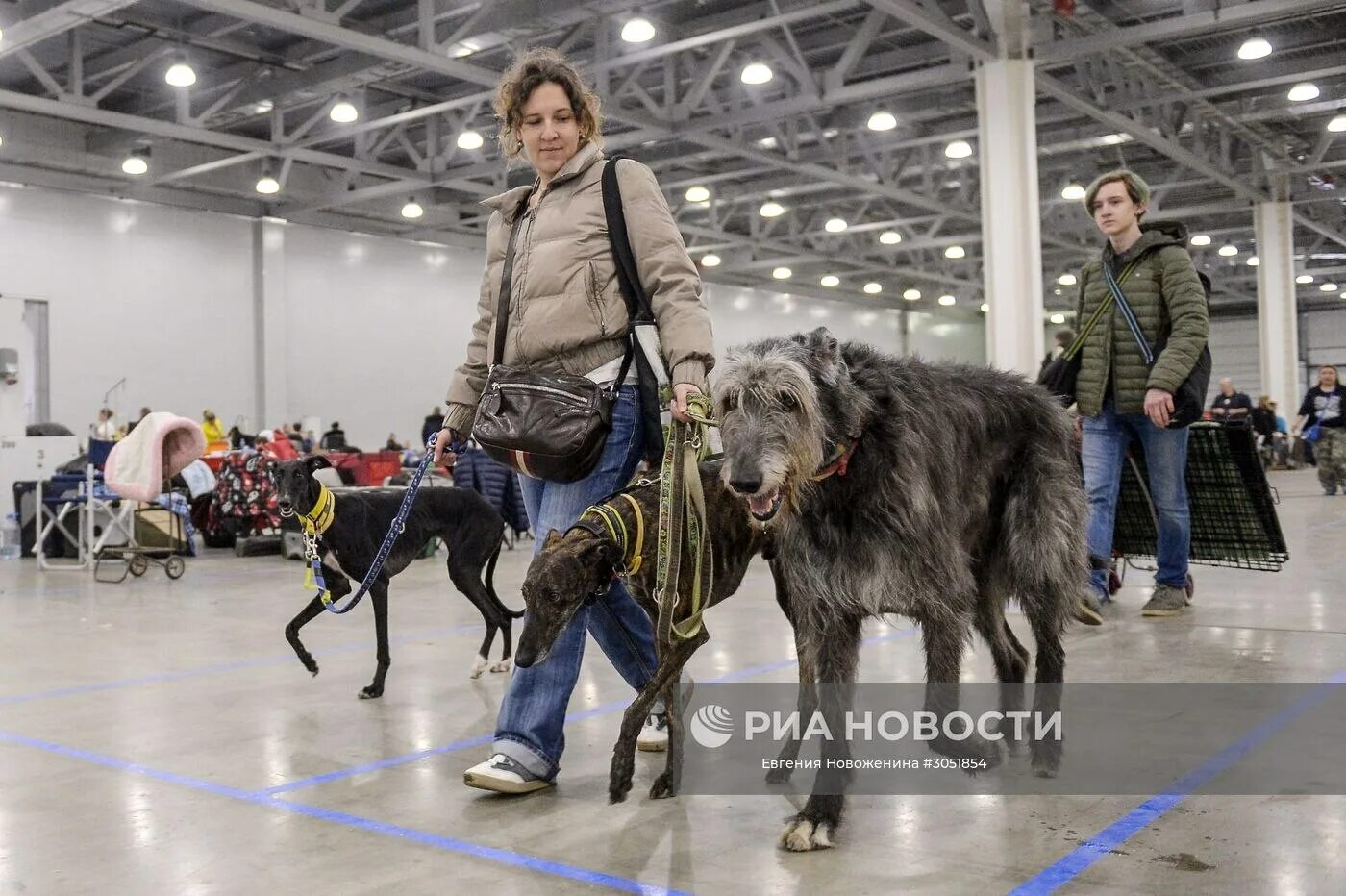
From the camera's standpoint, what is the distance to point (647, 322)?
288 cm

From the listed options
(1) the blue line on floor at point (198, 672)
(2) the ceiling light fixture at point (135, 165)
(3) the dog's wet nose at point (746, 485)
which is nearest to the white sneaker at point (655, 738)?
(3) the dog's wet nose at point (746, 485)

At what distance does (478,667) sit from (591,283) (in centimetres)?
231

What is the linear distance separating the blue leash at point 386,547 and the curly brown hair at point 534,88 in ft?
2.76

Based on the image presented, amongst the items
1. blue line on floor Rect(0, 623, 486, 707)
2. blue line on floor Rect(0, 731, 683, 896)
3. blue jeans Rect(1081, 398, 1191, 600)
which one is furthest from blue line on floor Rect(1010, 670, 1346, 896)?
blue line on floor Rect(0, 623, 486, 707)

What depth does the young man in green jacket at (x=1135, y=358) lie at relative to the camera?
480 centimetres

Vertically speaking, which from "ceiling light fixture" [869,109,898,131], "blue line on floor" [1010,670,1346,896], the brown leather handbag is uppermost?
"ceiling light fixture" [869,109,898,131]

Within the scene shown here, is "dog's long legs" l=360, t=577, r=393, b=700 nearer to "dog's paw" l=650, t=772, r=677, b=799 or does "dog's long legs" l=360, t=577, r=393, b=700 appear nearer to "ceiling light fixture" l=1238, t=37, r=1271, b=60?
"dog's paw" l=650, t=772, r=677, b=799

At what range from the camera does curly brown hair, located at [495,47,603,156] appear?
9.57ft

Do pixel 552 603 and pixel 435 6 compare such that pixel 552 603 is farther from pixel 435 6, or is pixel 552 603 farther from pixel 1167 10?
pixel 1167 10

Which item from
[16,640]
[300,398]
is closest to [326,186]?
[300,398]

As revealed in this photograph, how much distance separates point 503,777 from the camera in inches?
114

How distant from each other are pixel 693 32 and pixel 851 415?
38.1ft

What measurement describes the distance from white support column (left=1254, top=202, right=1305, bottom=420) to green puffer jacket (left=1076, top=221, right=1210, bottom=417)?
17.9 metres

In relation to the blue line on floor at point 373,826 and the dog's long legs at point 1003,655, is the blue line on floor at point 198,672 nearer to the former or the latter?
the blue line on floor at point 373,826
